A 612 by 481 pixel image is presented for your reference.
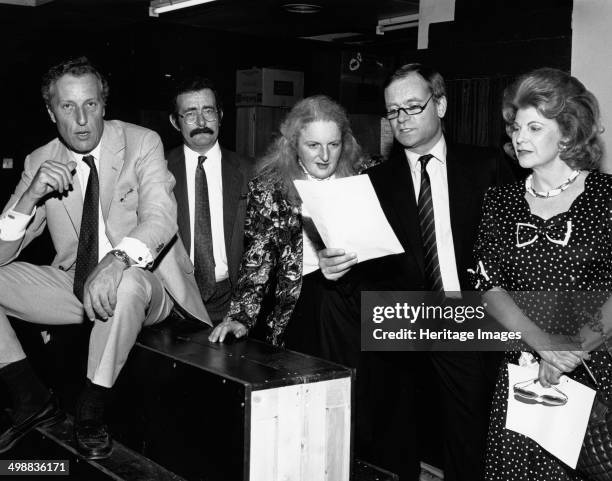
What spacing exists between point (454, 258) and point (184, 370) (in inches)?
38.6

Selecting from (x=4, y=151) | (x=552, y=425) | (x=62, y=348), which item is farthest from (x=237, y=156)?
(x=4, y=151)

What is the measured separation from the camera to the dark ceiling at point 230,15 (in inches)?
279

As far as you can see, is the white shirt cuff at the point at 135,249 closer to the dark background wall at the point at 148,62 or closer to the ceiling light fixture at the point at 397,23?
the dark background wall at the point at 148,62

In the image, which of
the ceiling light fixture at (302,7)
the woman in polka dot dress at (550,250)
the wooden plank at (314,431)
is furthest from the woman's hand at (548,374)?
the ceiling light fixture at (302,7)

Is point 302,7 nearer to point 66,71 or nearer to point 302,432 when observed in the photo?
point 66,71

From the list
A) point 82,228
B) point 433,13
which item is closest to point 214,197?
point 82,228

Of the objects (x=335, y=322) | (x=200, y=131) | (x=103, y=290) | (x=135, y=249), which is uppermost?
(x=200, y=131)

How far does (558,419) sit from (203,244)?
1.82m

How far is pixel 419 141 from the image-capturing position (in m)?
2.68

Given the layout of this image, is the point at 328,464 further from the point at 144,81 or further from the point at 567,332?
the point at 144,81

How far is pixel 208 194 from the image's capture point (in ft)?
11.5

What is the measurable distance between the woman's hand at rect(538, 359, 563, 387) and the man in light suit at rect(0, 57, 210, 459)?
4.34 feet

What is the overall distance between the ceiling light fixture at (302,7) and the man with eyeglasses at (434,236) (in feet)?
14.9

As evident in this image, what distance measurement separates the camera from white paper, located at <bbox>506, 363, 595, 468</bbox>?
81.0 inches
